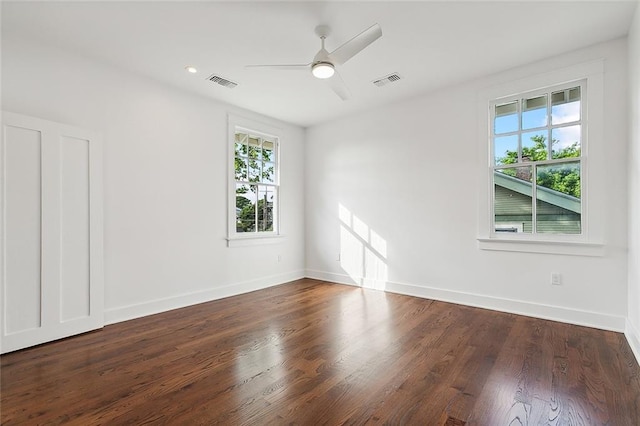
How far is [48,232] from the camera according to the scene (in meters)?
2.83

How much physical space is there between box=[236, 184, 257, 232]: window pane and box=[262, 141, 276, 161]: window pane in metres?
0.59

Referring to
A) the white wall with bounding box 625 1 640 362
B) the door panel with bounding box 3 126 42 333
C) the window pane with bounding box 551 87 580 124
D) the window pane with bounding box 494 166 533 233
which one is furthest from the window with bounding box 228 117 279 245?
the white wall with bounding box 625 1 640 362

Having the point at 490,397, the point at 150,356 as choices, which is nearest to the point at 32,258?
the point at 150,356

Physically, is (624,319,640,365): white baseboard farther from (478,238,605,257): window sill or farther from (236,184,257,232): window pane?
(236,184,257,232): window pane

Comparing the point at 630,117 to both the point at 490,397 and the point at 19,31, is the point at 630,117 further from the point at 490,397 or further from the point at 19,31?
the point at 19,31

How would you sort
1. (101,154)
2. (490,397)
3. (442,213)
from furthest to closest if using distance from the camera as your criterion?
1. (442,213)
2. (101,154)
3. (490,397)

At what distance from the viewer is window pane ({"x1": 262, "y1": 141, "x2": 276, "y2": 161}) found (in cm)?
518

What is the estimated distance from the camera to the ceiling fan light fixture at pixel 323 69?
260 cm

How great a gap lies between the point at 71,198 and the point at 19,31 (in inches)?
60.2

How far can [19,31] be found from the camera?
274 cm

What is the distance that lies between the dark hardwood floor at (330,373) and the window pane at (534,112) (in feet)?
7.17

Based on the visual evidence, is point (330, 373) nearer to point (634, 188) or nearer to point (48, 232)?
point (48, 232)

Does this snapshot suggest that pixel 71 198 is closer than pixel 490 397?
No

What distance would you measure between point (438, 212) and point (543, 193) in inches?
45.9
